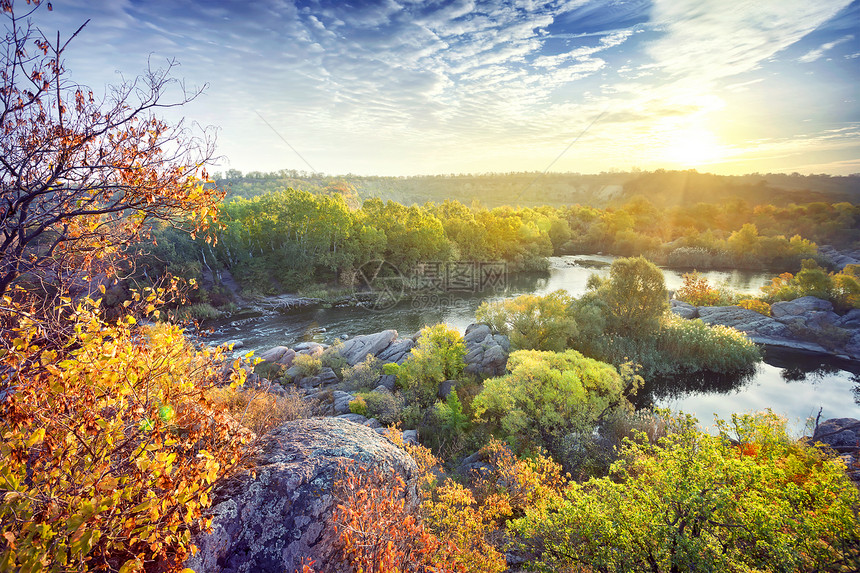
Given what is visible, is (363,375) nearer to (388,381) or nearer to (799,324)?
(388,381)

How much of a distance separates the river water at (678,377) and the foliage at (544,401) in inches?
323

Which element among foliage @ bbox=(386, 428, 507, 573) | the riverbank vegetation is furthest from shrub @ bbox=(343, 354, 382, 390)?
the riverbank vegetation

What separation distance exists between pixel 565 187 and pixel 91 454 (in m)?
160

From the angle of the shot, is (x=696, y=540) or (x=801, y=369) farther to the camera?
(x=801, y=369)

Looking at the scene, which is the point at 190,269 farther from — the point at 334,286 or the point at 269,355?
the point at 269,355

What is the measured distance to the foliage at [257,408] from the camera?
22.4 ft

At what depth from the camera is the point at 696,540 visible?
5.09 m

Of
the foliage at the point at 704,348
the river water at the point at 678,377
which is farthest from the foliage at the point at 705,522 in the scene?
the foliage at the point at 704,348

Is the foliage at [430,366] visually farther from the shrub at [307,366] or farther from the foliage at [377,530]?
the foliage at [377,530]

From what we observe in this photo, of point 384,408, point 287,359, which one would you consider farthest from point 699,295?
point 287,359

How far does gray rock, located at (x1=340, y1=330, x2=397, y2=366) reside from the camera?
2328 cm

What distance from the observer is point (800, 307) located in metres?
28.9

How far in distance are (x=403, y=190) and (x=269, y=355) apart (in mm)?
129410

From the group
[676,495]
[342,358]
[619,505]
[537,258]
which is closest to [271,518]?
[619,505]
